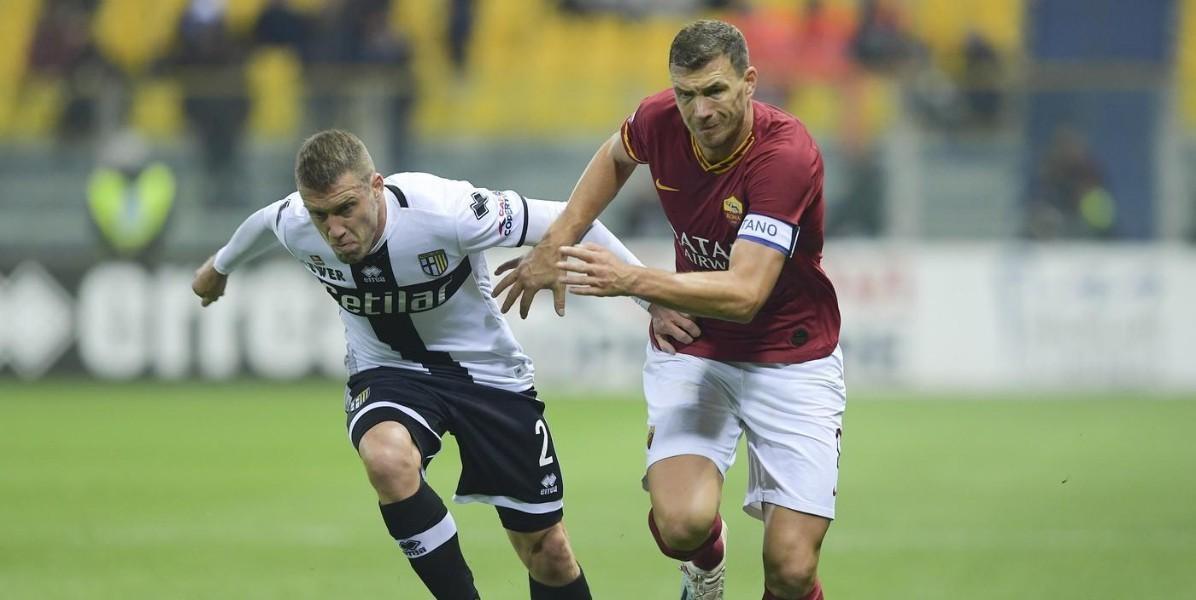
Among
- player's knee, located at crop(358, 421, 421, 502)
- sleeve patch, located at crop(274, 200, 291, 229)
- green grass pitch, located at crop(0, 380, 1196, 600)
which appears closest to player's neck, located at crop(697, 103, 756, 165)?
player's knee, located at crop(358, 421, 421, 502)

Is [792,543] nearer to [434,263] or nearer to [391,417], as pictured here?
[391,417]

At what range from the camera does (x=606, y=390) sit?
49.3 ft

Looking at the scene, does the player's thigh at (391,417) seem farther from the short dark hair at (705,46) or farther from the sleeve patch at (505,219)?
the short dark hair at (705,46)

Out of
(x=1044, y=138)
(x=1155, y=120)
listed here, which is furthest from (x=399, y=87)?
(x=1155, y=120)

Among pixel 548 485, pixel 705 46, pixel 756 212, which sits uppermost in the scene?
pixel 705 46

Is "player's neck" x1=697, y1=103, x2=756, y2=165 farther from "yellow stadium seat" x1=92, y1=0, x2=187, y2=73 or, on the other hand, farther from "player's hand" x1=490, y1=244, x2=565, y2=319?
"yellow stadium seat" x1=92, y1=0, x2=187, y2=73

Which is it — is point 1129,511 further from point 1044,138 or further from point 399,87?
point 399,87

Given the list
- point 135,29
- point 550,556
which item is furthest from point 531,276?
point 135,29

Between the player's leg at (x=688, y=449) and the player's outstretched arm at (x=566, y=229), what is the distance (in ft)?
1.98

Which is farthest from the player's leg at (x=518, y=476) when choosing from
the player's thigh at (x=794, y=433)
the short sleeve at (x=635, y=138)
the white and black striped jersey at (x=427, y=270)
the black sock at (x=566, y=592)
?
the short sleeve at (x=635, y=138)

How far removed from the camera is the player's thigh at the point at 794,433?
5707mm

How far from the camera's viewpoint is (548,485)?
5.93 m

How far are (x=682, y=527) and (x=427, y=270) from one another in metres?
1.28

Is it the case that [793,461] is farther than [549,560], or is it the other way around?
[549,560]
